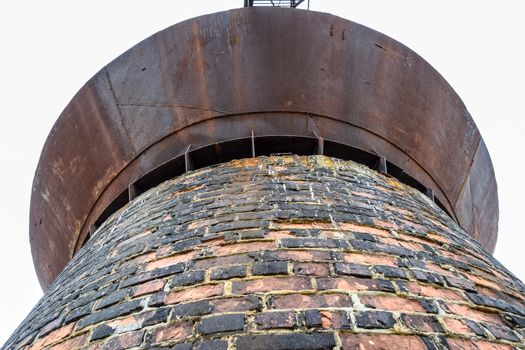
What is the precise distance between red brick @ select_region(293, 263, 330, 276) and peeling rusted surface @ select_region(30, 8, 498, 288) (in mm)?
1872

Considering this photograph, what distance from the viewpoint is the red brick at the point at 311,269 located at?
172 cm

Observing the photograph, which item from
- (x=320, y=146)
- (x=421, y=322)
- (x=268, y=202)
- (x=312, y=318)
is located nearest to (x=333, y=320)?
(x=312, y=318)

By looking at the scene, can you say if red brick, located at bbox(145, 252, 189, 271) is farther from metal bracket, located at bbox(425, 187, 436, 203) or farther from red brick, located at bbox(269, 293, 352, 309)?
metal bracket, located at bbox(425, 187, 436, 203)

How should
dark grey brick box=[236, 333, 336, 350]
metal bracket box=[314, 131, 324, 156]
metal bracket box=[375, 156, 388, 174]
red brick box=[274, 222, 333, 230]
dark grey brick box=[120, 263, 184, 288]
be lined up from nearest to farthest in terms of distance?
dark grey brick box=[236, 333, 336, 350], dark grey brick box=[120, 263, 184, 288], red brick box=[274, 222, 333, 230], metal bracket box=[314, 131, 324, 156], metal bracket box=[375, 156, 388, 174]

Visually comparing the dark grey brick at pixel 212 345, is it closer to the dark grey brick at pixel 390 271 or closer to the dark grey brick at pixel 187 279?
the dark grey brick at pixel 187 279

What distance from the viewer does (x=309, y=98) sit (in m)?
3.64

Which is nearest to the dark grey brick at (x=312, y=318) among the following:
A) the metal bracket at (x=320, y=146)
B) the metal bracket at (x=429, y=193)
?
the metal bracket at (x=320, y=146)

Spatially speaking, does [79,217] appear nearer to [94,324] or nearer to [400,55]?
[94,324]

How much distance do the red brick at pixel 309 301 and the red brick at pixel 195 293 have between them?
0.69 ft

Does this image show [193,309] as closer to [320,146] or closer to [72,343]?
[72,343]

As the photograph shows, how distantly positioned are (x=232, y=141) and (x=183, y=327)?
78.3 inches

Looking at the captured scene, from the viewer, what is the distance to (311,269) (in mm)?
1747

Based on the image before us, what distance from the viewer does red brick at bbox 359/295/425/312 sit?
5.14 feet

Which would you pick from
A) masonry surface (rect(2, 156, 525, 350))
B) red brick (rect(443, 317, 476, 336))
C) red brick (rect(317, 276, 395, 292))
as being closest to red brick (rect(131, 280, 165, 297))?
masonry surface (rect(2, 156, 525, 350))
